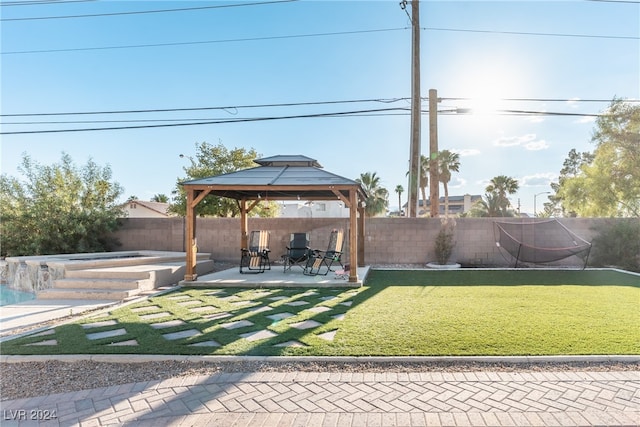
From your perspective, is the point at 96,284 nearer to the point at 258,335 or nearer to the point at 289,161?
the point at 258,335

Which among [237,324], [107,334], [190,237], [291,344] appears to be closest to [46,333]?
[107,334]

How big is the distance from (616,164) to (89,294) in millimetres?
17364

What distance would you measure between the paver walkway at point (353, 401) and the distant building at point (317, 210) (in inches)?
812

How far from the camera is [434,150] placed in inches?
388

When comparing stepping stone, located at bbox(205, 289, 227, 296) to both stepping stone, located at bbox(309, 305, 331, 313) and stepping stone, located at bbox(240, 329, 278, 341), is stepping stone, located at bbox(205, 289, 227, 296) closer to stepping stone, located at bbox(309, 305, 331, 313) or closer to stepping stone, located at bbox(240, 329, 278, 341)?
stepping stone, located at bbox(309, 305, 331, 313)

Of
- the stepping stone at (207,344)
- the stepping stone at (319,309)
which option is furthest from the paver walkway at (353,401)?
the stepping stone at (319,309)

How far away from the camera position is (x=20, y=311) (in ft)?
→ 16.2

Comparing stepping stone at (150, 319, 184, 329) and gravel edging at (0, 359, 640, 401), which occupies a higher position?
stepping stone at (150, 319, 184, 329)

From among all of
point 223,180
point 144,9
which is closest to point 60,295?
point 223,180

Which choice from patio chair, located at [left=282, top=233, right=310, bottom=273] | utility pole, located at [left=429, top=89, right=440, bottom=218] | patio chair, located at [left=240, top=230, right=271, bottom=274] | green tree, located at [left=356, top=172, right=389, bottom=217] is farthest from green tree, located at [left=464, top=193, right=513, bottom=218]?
patio chair, located at [left=240, top=230, right=271, bottom=274]

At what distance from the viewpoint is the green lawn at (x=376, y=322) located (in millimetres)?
3248

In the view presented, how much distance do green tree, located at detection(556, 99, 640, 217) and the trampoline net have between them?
5793 millimetres

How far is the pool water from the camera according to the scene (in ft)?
21.6

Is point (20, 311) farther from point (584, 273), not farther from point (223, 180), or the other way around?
point (584, 273)
